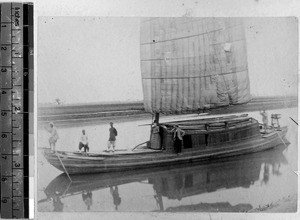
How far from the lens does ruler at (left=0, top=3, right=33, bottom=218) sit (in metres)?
1.29

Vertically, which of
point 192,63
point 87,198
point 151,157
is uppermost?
point 192,63

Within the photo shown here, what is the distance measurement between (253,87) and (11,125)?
0.73 meters

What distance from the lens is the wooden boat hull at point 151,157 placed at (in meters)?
1.29

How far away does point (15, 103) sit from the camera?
1.29 meters

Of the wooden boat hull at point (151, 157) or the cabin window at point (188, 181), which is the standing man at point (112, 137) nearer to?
the wooden boat hull at point (151, 157)

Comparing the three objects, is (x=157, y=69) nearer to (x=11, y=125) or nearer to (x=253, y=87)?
(x=253, y=87)

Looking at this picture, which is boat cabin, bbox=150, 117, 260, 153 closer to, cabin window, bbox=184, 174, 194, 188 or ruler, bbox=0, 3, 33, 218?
cabin window, bbox=184, 174, 194, 188

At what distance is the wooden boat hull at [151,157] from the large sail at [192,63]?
13cm

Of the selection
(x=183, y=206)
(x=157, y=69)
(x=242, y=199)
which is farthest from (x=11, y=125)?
(x=242, y=199)

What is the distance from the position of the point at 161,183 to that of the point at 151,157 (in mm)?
83

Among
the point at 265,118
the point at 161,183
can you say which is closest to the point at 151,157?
the point at 161,183

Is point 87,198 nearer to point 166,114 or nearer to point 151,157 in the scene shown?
point 151,157

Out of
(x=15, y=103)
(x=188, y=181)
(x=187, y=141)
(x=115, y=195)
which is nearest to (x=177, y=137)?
(x=187, y=141)

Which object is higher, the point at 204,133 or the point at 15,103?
the point at 15,103
